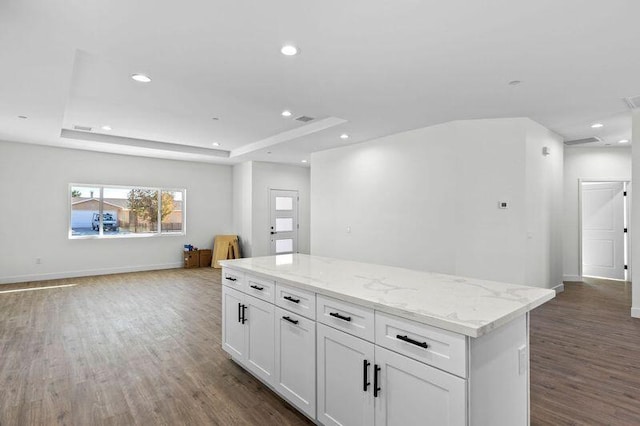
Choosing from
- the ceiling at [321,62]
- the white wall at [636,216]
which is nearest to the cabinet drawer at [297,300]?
the ceiling at [321,62]

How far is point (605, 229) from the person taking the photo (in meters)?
7.23

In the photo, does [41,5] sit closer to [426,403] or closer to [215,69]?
[215,69]

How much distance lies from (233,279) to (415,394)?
75.7 inches

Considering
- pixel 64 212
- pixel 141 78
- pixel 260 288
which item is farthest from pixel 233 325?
pixel 64 212

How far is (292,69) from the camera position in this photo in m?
3.24

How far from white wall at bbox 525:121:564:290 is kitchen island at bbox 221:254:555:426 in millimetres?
3392

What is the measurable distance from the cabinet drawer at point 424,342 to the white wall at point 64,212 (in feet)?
25.4

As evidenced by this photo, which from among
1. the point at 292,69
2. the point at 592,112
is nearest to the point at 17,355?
the point at 292,69

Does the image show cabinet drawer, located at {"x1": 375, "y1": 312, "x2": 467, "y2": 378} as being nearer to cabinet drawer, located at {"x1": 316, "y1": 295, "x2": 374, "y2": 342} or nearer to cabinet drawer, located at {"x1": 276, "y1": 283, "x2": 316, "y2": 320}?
cabinet drawer, located at {"x1": 316, "y1": 295, "x2": 374, "y2": 342}

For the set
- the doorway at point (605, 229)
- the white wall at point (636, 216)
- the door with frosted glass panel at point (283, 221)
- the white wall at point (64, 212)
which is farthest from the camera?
the door with frosted glass panel at point (283, 221)

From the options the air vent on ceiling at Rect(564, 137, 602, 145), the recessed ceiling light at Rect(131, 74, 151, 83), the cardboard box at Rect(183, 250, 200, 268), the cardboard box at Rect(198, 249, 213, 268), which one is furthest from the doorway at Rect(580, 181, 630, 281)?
the cardboard box at Rect(183, 250, 200, 268)

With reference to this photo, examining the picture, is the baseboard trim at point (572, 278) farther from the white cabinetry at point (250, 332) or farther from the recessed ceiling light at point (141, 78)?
the recessed ceiling light at point (141, 78)

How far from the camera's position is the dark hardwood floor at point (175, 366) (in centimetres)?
235

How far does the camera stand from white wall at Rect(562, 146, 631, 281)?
6758 millimetres
